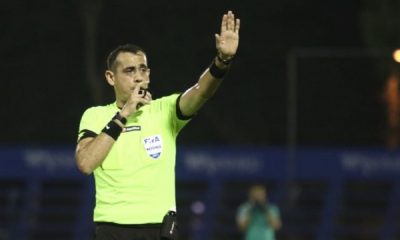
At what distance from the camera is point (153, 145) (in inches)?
259

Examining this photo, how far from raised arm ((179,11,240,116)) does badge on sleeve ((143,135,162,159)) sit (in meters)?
0.27

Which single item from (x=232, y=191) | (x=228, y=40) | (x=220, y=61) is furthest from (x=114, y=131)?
(x=232, y=191)

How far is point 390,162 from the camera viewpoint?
19.1 m

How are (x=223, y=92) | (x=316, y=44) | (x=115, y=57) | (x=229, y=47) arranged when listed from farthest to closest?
(x=316, y=44) < (x=223, y=92) < (x=115, y=57) < (x=229, y=47)

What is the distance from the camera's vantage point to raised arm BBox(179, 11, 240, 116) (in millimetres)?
6375

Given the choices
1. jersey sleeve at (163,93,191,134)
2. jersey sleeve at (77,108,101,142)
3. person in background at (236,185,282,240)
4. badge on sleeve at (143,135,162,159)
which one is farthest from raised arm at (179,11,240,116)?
→ person in background at (236,185,282,240)

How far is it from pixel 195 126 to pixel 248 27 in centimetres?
212

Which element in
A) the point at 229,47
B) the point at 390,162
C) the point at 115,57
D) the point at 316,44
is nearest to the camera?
the point at 229,47

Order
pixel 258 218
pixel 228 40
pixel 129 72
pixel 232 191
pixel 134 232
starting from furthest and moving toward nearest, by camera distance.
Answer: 1. pixel 232 191
2. pixel 258 218
3. pixel 129 72
4. pixel 134 232
5. pixel 228 40

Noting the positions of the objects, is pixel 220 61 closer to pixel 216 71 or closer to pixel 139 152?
pixel 216 71

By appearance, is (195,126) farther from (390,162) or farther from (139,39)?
(390,162)

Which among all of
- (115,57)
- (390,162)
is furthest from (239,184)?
(115,57)

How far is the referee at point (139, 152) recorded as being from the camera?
6414mm

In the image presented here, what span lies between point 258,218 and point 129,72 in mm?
9412
